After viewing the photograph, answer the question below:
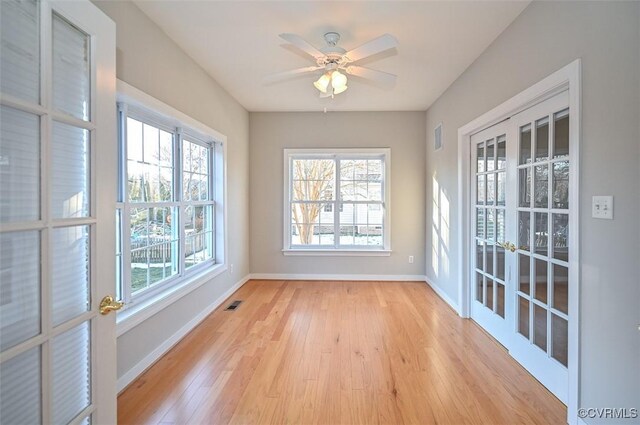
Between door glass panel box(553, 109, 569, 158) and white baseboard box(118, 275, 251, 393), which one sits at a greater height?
door glass panel box(553, 109, 569, 158)

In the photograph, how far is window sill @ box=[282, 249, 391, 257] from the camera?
15.6 feet

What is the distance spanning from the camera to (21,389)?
0.99 meters

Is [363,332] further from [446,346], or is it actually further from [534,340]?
[534,340]

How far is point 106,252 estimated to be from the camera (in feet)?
4.13

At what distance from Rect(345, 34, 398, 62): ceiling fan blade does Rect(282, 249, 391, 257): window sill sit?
120 inches

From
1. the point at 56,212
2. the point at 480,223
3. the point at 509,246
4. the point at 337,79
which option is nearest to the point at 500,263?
the point at 509,246

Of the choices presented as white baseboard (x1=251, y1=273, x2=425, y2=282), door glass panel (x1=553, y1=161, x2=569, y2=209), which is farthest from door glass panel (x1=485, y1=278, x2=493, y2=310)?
white baseboard (x1=251, y1=273, x2=425, y2=282)

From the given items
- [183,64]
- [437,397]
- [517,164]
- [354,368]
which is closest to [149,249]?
[183,64]

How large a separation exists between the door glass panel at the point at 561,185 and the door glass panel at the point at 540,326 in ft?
2.55

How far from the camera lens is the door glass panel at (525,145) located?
228 centimetres

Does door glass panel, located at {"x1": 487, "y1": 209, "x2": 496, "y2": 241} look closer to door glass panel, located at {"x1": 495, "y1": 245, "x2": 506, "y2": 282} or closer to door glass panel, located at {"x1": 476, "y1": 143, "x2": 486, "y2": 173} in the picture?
door glass panel, located at {"x1": 495, "y1": 245, "x2": 506, "y2": 282}

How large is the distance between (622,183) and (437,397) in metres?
1.61

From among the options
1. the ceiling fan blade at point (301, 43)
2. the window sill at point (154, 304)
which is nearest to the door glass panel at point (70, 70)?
the ceiling fan blade at point (301, 43)

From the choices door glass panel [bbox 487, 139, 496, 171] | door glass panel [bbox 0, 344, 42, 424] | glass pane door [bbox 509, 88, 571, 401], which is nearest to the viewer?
door glass panel [bbox 0, 344, 42, 424]
